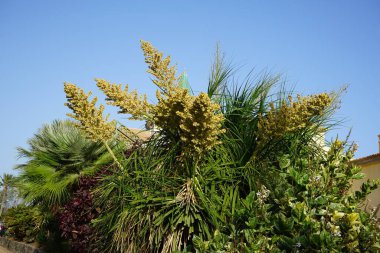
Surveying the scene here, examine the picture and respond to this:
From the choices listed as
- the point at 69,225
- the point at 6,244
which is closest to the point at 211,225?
the point at 69,225

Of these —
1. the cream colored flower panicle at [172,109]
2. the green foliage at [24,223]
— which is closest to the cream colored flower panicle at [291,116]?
the cream colored flower panicle at [172,109]

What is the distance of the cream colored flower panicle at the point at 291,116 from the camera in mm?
3963

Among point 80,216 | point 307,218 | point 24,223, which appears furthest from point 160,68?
point 24,223

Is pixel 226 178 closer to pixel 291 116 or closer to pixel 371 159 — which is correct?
pixel 291 116

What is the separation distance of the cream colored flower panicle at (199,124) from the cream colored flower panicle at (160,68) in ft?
2.34

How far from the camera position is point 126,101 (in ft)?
15.0

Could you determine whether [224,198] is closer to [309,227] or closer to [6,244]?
[309,227]

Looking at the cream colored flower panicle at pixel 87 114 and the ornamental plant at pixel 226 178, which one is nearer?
the ornamental plant at pixel 226 178

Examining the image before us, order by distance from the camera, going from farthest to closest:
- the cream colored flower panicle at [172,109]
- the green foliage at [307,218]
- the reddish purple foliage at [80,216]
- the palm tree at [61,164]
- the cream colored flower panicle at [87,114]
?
the palm tree at [61,164], the reddish purple foliage at [80,216], the cream colored flower panicle at [87,114], the cream colored flower panicle at [172,109], the green foliage at [307,218]

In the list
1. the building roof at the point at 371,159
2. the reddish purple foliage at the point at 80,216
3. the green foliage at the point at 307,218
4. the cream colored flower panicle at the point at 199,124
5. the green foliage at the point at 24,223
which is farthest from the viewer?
the building roof at the point at 371,159

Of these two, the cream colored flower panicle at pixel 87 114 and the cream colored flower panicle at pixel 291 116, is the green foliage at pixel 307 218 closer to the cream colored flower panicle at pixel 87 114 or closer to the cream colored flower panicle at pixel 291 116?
the cream colored flower panicle at pixel 291 116

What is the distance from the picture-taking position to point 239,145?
14.8 feet

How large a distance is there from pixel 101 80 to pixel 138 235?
1.66 m

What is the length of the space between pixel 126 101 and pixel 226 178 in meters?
1.34
